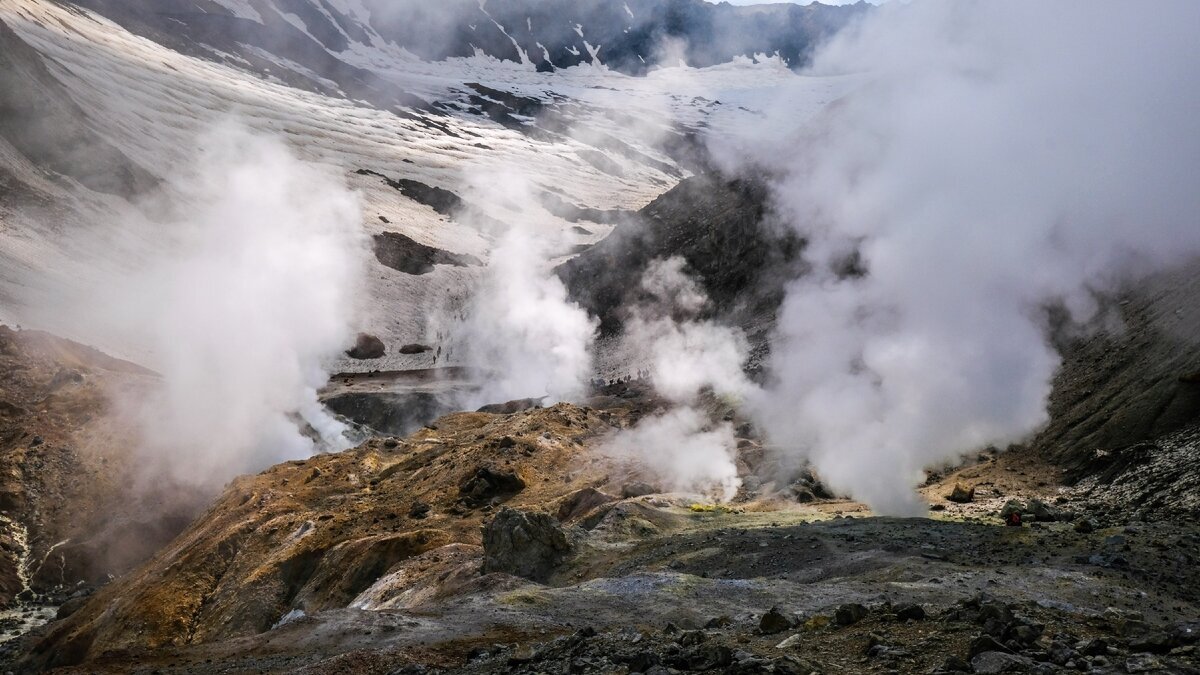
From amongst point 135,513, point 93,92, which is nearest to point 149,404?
point 135,513

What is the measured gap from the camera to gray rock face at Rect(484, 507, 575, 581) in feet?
63.9

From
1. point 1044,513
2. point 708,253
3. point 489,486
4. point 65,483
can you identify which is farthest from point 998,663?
point 708,253

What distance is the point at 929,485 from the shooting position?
23.3 metres

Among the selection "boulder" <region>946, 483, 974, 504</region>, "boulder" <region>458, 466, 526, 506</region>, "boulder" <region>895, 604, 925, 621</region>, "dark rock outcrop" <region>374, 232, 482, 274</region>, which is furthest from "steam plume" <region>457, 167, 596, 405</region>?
"boulder" <region>895, 604, 925, 621</region>

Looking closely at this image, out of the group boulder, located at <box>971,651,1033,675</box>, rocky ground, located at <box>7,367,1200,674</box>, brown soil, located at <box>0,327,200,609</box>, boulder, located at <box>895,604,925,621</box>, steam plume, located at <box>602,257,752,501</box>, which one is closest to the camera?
boulder, located at <box>971,651,1033,675</box>

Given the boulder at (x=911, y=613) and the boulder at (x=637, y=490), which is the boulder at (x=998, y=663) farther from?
the boulder at (x=637, y=490)

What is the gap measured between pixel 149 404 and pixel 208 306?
73.1 feet

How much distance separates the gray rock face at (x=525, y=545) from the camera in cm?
1948

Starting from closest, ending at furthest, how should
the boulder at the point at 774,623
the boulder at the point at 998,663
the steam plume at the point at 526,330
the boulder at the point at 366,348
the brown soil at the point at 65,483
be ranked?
the boulder at the point at 998,663 → the boulder at the point at 774,623 → the brown soil at the point at 65,483 → the steam plume at the point at 526,330 → the boulder at the point at 366,348

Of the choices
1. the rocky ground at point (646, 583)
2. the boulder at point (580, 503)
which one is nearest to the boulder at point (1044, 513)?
the rocky ground at point (646, 583)

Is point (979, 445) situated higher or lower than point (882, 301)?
lower

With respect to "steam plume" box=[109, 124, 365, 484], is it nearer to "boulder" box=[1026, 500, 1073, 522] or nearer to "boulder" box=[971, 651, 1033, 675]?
"boulder" box=[1026, 500, 1073, 522]

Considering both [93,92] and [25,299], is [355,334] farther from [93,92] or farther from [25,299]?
[93,92]

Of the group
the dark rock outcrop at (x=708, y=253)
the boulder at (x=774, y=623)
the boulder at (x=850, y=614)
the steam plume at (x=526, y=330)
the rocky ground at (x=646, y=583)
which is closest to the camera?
the rocky ground at (x=646, y=583)
